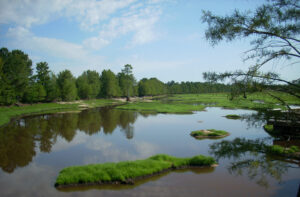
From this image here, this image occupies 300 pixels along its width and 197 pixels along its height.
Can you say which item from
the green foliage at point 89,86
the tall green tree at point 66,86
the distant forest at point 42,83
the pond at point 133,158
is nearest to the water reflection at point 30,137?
the pond at point 133,158

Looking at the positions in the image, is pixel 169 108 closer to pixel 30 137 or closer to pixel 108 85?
pixel 30 137

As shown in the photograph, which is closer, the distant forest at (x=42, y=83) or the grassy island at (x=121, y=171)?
the grassy island at (x=121, y=171)

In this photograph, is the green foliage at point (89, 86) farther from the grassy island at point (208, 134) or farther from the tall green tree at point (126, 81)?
the grassy island at point (208, 134)

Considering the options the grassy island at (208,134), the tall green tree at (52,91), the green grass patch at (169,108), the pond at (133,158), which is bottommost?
the pond at (133,158)

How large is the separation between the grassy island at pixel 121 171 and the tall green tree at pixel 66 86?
54.4 m

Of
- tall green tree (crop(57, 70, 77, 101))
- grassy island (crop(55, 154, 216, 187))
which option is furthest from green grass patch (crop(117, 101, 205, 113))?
grassy island (crop(55, 154, 216, 187))

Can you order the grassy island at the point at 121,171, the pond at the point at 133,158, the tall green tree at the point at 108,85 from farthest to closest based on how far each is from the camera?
1. the tall green tree at the point at 108,85
2. the grassy island at the point at 121,171
3. the pond at the point at 133,158

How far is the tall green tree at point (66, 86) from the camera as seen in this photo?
65.6m

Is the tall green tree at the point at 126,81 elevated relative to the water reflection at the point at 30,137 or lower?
elevated

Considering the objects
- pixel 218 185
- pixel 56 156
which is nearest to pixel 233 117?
pixel 218 185

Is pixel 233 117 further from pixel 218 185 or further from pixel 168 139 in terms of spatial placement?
pixel 218 185

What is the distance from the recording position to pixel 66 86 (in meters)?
65.5

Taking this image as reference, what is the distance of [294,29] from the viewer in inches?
257

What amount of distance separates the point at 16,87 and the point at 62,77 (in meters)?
18.8
